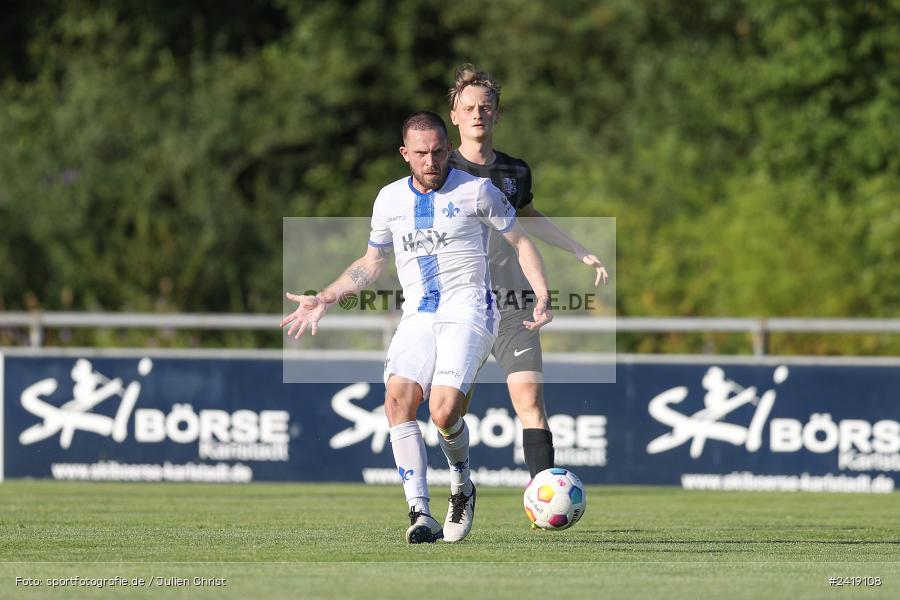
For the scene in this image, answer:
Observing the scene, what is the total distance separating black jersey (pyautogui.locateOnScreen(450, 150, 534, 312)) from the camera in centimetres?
879

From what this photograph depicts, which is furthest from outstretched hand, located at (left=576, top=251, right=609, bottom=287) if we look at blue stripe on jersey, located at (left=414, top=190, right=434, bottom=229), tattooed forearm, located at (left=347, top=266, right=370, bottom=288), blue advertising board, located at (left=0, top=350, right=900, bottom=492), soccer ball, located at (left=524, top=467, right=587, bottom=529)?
blue advertising board, located at (left=0, top=350, right=900, bottom=492)

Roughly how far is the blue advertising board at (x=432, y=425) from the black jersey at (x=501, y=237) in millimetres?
4791

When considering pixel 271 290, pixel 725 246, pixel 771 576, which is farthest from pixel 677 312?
pixel 771 576

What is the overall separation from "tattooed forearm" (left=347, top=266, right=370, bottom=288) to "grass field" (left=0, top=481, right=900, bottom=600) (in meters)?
1.31

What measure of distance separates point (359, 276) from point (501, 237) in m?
1.14

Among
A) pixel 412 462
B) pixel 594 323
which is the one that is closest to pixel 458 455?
pixel 412 462

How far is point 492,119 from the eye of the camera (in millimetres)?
8781

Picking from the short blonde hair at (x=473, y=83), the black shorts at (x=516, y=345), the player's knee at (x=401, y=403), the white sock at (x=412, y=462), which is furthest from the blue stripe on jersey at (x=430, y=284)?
the short blonde hair at (x=473, y=83)

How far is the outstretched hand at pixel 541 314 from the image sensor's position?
8.08 m

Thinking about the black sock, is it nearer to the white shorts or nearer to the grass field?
the grass field

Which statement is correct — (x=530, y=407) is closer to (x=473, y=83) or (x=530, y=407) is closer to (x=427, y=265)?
(x=427, y=265)

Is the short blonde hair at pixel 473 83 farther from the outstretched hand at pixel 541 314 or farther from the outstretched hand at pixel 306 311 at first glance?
the outstretched hand at pixel 306 311

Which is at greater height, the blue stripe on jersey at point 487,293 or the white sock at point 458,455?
the blue stripe on jersey at point 487,293

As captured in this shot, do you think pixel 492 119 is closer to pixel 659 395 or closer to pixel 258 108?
pixel 659 395
